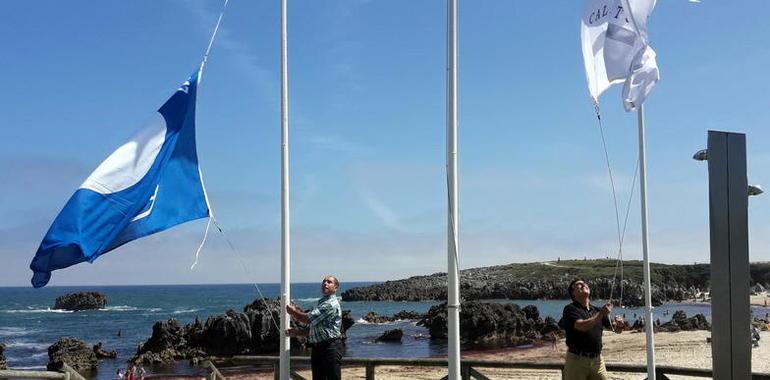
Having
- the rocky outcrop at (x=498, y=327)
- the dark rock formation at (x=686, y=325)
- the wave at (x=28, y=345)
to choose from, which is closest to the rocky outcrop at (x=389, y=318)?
the rocky outcrop at (x=498, y=327)

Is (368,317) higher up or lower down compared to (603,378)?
lower down

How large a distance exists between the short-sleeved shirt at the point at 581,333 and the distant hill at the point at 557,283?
358ft

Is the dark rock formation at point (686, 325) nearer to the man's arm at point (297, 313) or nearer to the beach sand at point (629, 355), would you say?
the beach sand at point (629, 355)

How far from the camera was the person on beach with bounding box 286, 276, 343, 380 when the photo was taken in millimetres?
7652

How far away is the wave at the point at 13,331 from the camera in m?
71.4

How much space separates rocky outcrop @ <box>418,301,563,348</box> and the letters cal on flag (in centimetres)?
3938

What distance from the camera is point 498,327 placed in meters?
48.4

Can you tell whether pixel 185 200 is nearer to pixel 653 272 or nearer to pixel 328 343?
pixel 328 343

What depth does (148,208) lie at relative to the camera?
7961mm

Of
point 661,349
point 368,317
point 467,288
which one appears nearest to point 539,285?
point 467,288

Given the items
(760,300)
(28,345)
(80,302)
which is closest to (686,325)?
(28,345)

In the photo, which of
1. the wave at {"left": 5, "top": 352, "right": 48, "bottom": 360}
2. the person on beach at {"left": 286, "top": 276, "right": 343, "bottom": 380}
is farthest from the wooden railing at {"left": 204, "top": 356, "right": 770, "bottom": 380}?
the wave at {"left": 5, "top": 352, "right": 48, "bottom": 360}

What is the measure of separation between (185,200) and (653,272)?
14607cm

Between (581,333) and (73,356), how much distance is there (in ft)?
135
